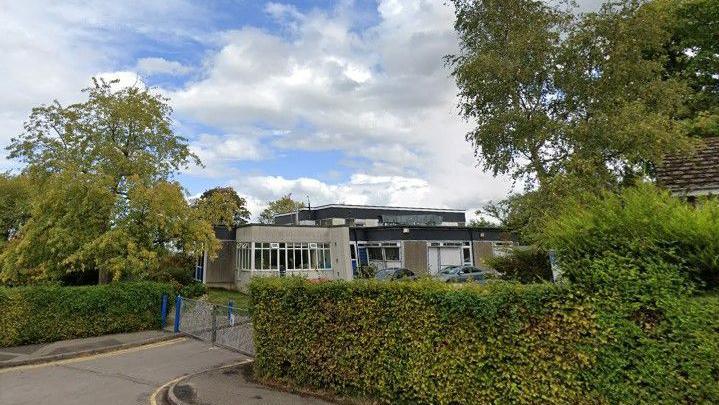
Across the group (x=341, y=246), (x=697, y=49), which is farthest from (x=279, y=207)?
(x=697, y=49)

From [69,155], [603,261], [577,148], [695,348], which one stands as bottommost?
[695,348]

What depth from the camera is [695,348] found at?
15.5 feet

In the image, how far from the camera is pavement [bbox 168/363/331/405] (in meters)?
8.41

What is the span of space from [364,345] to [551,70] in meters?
10.9

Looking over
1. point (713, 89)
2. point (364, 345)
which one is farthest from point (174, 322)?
point (713, 89)

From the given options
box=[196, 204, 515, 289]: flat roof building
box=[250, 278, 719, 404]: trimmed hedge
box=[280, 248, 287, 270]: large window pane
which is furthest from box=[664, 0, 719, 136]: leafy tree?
box=[280, 248, 287, 270]: large window pane

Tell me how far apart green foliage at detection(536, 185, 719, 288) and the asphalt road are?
8643mm

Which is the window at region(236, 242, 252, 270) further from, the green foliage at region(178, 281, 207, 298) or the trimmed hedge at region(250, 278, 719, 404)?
the trimmed hedge at region(250, 278, 719, 404)

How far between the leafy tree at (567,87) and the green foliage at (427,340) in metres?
7.32

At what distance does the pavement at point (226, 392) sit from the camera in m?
8.41

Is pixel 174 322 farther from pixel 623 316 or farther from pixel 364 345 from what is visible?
pixel 623 316

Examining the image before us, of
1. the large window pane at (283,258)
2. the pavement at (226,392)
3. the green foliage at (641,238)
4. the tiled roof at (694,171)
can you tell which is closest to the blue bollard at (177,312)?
the pavement at (226,392)

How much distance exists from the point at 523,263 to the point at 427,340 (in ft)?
24.2

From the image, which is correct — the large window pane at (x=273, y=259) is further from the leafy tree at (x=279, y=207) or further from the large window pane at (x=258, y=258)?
the leafy tree at (x=279, y=207)
